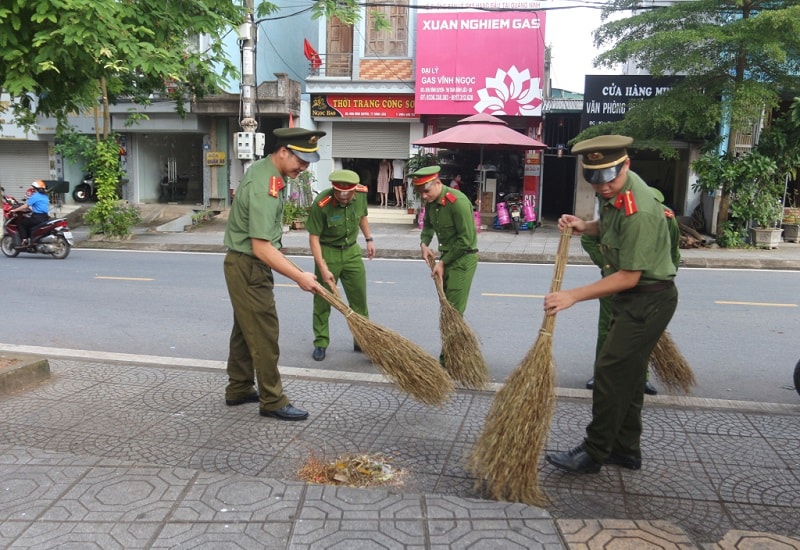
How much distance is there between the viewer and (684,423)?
4121 mm

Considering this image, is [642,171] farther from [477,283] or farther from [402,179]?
[477,283]

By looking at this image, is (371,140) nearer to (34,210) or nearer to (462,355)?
(34,210)

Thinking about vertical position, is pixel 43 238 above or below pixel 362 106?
below

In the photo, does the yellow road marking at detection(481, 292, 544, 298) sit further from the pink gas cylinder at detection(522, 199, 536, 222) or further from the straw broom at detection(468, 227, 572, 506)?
the pink gas cylinder at detection(522, 199, 536, 222)

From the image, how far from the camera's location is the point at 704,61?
1208cm

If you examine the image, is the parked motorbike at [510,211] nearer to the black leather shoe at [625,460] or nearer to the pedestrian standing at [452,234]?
the pedestrian standing at [452,234]

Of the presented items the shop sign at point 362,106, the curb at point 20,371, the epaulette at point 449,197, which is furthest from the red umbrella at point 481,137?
the curb at point 20,371

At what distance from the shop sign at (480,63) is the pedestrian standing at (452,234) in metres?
12.2

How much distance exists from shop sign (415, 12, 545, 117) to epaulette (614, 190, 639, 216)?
46.4ft

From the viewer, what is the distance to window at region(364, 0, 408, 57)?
17828 millimetres

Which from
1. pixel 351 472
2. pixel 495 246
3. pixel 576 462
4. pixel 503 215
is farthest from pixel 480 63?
pixel 351 472

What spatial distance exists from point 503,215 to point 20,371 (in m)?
12.8

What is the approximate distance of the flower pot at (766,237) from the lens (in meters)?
13.3

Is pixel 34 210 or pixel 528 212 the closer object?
pixel 34 210
